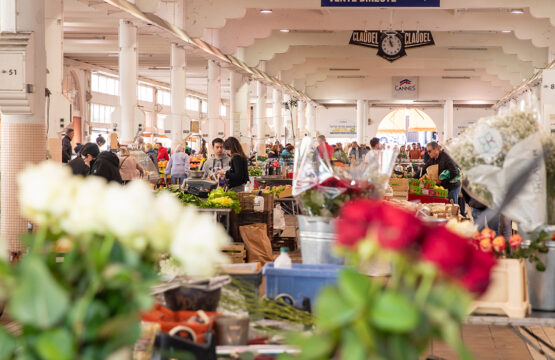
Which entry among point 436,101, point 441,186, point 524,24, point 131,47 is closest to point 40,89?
point 131,47

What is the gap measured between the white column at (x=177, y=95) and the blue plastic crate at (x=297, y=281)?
11.7 meters

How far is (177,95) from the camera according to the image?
1448cm

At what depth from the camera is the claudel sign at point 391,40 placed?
17078mm

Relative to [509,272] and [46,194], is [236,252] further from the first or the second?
[46,194]

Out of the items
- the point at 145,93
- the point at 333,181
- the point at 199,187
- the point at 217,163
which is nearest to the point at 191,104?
the point at 145,93

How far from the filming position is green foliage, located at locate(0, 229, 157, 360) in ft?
4.22

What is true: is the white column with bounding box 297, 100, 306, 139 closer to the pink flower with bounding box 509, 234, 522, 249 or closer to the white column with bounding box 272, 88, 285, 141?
the white column with bounding box 272, 88, 285, 141

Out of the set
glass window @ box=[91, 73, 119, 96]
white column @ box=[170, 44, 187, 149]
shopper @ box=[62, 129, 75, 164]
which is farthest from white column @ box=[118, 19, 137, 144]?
glass window @ box=[91, 73, 119, 96]

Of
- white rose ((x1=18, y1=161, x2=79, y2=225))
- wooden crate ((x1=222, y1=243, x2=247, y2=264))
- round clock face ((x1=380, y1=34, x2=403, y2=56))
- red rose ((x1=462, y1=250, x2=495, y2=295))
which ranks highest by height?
round clock face ((x1=380, y1=34, x2=403, y2=56))

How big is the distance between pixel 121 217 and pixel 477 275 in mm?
608

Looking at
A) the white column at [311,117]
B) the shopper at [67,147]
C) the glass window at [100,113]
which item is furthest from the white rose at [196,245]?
the white column at [311,117]

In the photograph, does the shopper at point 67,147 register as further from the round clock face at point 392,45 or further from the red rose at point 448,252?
the red rose at point 448,252

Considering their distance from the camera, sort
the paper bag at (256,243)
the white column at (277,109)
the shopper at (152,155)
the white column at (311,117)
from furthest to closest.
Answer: the white column at (311,117), the white column at (277,109), the shopper at (152,155), the paper bag at (256,243)

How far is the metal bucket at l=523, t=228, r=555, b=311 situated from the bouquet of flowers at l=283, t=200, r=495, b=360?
7.01 ft
